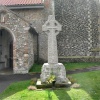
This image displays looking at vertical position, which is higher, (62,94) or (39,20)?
(39,20)

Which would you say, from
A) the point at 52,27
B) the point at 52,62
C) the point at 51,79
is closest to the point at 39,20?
the point at 52,27

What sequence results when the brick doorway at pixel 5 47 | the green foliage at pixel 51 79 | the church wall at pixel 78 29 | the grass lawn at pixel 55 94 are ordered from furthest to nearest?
the church wall at pixel 78 29 → the brick doorway at pixel 5 47 → the green foliage at pixel 51 79 → the grass lawn at pixel 55 94

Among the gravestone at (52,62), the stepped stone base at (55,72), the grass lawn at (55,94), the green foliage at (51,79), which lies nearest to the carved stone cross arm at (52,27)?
the gravestone at (52,62)

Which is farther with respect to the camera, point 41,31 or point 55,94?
→ point 41,31

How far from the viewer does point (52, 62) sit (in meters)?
11.6

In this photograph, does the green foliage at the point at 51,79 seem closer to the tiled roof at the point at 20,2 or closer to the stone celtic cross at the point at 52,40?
the stone celtic cross at the point at 52,40

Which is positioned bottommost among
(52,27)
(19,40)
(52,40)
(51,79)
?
(51,79)

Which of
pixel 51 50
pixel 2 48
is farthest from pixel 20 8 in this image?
pixel 51 50

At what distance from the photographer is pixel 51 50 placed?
38.2ft

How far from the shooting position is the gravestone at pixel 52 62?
37.2 feet

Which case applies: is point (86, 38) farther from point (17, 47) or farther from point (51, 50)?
point (51, 50)

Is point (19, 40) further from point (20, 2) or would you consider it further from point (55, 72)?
point (20, 2)

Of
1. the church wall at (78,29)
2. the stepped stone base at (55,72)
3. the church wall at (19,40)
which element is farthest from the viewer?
the church wall at (78,29)

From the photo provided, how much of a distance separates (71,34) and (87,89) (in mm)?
16470
